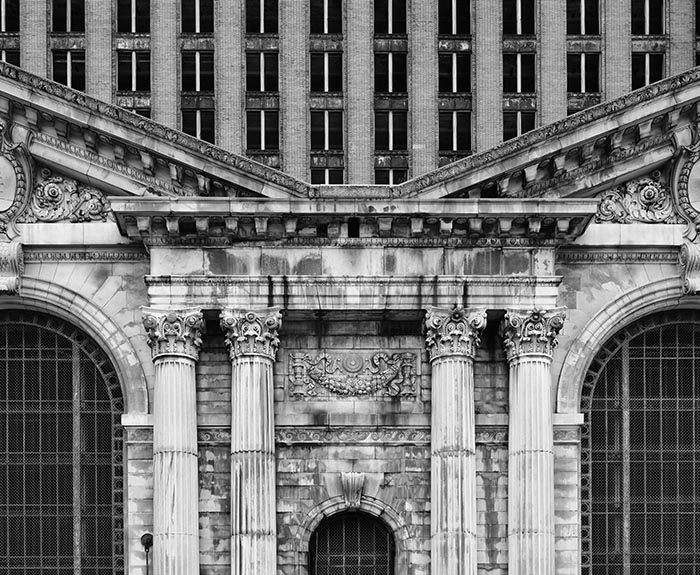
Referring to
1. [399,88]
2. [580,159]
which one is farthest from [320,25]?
[580,159]

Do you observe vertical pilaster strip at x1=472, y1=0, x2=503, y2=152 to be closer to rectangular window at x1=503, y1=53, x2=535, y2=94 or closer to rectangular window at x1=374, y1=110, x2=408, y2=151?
rectangular window at x1=503, y1=53, x2=535, y2=94

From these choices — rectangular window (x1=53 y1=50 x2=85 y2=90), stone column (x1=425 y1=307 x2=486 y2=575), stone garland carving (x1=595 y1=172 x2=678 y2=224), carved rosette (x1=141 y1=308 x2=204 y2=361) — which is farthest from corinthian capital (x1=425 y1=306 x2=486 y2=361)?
rectangular window (x1=53 y1=50 x2=85 y2=90)

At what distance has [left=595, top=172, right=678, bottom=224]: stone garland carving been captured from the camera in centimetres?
7594

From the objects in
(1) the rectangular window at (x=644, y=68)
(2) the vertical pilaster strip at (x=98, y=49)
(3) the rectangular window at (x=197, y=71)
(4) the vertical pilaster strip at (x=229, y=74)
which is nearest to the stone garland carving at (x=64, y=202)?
(4) the vertical pilaster strip at (x=229, y=74)

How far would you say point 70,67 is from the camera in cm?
10575

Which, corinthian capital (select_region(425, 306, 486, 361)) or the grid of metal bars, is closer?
corinthian capital (select_region(425, 306, 486, 361))

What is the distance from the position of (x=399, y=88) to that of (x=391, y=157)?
2555 mm

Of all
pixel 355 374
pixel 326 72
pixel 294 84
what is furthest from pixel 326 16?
pixel 355 374

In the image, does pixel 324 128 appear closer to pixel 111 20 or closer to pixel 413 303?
pixel 111 20

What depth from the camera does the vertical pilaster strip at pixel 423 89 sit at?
105 metres

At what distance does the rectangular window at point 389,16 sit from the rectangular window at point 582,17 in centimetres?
602

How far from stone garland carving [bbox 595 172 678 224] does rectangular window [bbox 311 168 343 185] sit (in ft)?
95.9

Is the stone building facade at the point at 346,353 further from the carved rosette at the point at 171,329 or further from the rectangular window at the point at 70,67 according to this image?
the rectangular window at the point at 70,67

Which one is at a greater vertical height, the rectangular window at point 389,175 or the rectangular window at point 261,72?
the rectangular window at point 261,72
